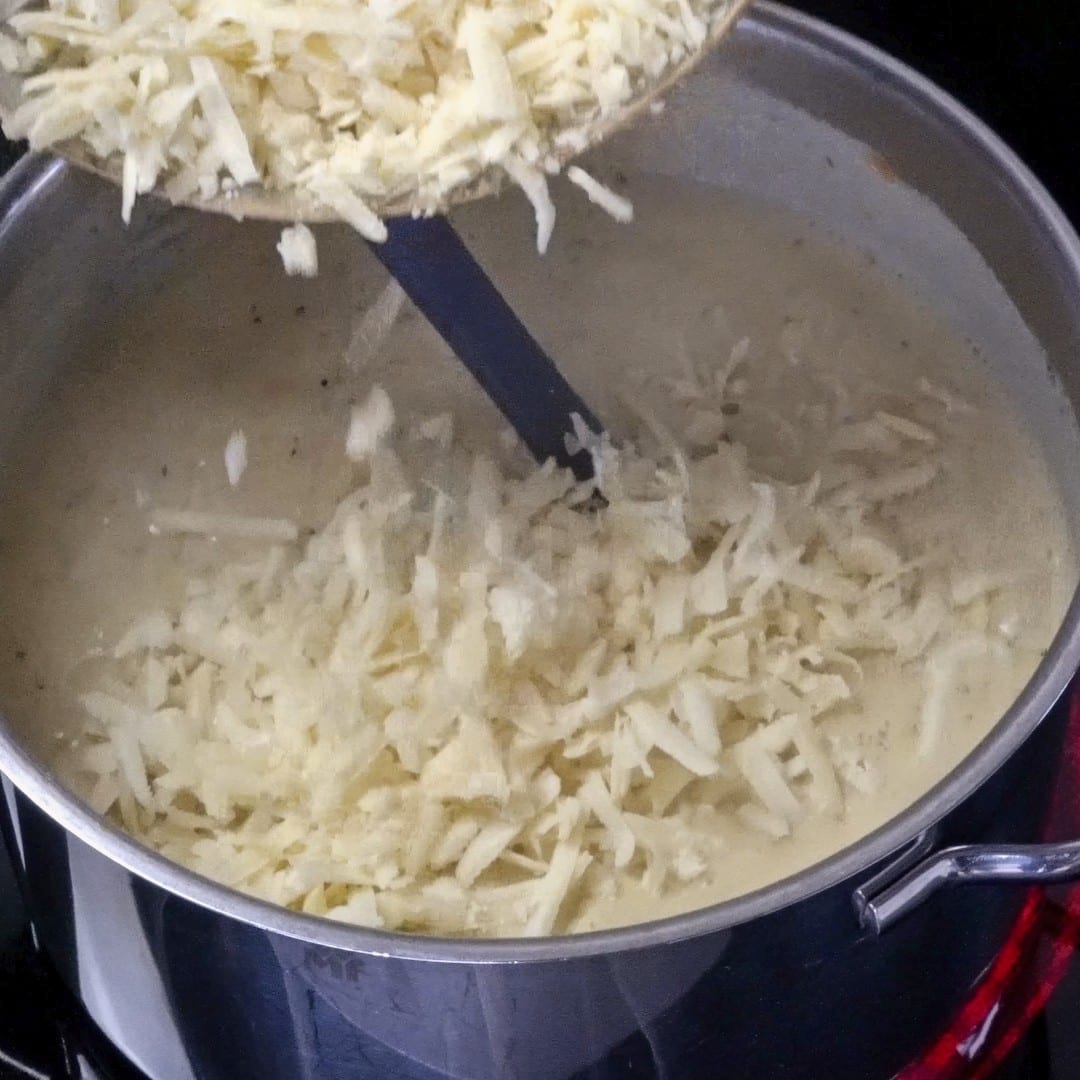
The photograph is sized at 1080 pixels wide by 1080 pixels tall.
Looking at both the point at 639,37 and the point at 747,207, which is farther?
the point at 747,207

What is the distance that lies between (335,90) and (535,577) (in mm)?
299

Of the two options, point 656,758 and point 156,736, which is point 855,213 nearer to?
point 656,758

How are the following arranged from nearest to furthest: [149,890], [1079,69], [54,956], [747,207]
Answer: [149,890], [54,956], [1079,69], [747,207]

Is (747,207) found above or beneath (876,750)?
above

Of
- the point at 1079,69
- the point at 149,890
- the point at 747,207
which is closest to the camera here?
the point at 149,890

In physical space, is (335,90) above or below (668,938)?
above

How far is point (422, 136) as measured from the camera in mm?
544

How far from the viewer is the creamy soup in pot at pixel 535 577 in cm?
67

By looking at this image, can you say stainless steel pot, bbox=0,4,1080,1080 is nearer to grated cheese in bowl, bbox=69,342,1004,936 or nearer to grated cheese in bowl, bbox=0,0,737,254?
grated cheese in bowl, bbox=69,342,1004,936

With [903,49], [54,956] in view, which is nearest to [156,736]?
[54,956]

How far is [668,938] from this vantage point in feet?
1.45

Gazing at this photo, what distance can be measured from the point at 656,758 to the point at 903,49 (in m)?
0.48

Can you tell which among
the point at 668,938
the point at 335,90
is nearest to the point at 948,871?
the point at 668,938

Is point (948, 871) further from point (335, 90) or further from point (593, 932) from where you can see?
point (335, 90)
